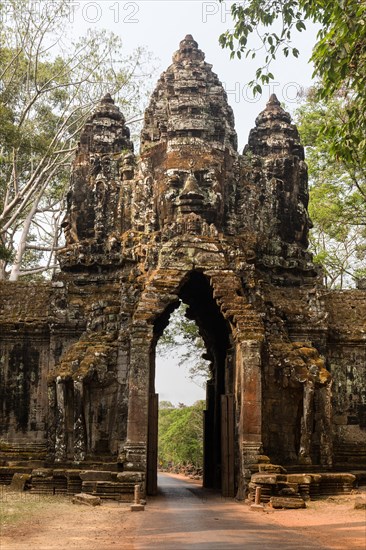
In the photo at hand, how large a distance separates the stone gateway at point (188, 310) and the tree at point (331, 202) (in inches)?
260

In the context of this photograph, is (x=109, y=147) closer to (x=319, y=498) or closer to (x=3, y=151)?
(x=3, y=151)

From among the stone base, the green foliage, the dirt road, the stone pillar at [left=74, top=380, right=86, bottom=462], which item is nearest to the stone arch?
the stone pillar at [left=74, top=380, right=86, bottom=462]

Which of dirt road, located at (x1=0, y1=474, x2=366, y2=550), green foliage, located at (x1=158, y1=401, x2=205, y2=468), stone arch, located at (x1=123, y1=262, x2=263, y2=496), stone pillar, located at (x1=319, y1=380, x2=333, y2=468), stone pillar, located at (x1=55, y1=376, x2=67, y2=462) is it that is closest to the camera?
dirt road, located at (x1=0, y1=474, x2=366, y2=550)

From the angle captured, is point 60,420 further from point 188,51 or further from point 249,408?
point 188,51

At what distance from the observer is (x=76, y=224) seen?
64.1 feet

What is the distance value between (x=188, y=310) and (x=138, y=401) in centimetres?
509

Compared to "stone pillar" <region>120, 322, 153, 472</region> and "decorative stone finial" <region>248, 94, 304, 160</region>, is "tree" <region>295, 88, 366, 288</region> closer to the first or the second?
"decorative stone finial" <region>248, 94, 304, 160</region>

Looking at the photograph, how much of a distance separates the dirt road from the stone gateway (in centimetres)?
162

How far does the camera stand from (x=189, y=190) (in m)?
17.6

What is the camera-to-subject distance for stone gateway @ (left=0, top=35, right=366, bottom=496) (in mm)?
15641

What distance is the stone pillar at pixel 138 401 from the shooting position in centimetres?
1482

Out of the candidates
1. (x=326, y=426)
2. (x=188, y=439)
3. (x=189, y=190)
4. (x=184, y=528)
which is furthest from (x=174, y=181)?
(x=188, y=439)

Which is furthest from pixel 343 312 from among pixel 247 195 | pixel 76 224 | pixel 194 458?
pixel 194 458

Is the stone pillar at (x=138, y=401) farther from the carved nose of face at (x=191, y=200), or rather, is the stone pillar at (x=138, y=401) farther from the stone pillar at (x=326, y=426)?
the stone pillar at (x=326, y=426)
